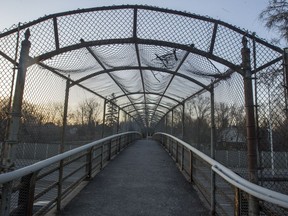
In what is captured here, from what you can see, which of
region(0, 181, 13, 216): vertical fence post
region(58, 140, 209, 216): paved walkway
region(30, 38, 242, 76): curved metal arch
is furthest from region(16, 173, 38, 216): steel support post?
region(30, 38, 242, 76): curved metal arch

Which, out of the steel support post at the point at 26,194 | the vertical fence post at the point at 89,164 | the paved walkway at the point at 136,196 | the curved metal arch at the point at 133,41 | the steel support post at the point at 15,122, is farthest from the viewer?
the vertical fence post at the point at 89,164

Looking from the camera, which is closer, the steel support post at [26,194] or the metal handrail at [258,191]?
the metal handrail at [258,191]

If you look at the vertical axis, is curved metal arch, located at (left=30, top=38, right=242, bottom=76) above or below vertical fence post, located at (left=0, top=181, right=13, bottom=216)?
above

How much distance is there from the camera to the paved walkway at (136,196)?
450cm

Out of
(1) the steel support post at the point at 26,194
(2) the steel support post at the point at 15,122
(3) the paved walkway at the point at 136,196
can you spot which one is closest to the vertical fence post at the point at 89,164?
(3) the paved walkway at the point at 136,196

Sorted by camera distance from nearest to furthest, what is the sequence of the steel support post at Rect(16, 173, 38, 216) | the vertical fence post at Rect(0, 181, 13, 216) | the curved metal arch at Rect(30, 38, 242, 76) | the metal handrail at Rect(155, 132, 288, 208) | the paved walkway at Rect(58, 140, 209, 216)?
the metal handrail at Rect(155, 132, 288, 208) → the vertical fence post at Rect(0, 181, 13, 216) → the steel support post at Rect(16, 173, 38, 216) → the paved walkway at Rect(58, 140, 209, 216) → the curved metal arch at Rect(30, 38, 242, 76)

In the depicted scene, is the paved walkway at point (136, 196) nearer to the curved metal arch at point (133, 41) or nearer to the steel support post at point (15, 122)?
the steel support post at point (15, 122)

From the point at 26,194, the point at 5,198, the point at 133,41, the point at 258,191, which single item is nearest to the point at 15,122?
the point at 26,194

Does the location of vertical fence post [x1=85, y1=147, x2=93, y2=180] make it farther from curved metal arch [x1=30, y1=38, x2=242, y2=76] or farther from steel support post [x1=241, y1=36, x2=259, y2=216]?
steel support post [x1=241, y1=36, x2=259, y2=216]

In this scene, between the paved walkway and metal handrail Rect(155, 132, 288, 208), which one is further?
the paved walkway

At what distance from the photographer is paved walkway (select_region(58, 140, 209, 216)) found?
450cm

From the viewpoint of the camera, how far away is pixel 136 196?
17.4 feet

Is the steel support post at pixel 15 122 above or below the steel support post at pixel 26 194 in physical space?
above

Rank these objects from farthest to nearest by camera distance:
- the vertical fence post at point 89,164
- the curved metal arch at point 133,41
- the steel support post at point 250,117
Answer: the vertical fence post at point 89,164, the curved metal arch at point 133,41, the steel support post at point 250,117
